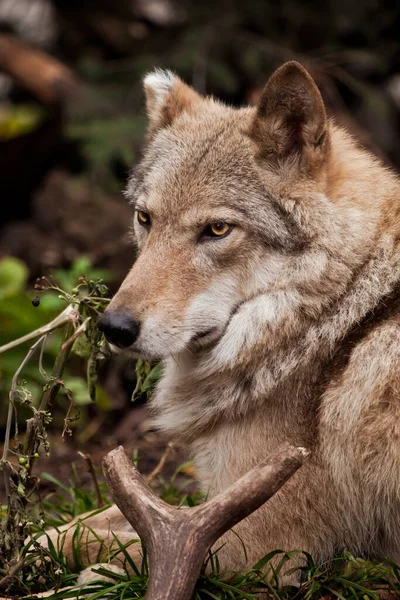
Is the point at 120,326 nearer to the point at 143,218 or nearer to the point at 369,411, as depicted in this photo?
the point at 143,218

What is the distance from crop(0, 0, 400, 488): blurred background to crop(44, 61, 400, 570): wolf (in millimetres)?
2812

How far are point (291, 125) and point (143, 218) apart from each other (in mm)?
830

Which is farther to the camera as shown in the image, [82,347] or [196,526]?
[82,347]

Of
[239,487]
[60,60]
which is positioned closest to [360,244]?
[239,487]

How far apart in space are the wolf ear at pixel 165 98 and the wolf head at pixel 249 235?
542 millimetres

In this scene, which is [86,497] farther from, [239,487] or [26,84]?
[26,84]

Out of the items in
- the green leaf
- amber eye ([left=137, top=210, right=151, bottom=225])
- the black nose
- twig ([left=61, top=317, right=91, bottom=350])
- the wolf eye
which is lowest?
the green leaf

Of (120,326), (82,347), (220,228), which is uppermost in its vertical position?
(220,228)

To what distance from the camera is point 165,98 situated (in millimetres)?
4207

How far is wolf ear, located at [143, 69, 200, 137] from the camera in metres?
4.17

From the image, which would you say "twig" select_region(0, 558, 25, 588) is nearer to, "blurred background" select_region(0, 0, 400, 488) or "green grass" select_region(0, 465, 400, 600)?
"green grass" select_region(0, 465, 400, 600)

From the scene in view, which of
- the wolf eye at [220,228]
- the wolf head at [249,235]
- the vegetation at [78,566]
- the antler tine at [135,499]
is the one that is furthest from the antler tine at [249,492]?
the wolf eye at [220,228]

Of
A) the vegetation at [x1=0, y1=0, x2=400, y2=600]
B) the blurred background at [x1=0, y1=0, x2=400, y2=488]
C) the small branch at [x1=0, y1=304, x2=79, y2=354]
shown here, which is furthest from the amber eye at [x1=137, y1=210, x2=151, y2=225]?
the blurred background at [x1=0, y1=0, x2=400, y2=488]

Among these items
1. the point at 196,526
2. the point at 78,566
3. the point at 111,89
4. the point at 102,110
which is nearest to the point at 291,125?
the point at 196,526
